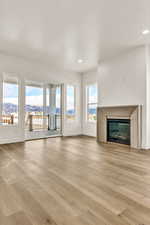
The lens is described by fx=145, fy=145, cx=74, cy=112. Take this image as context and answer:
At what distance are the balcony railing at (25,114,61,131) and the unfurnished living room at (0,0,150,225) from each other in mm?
43

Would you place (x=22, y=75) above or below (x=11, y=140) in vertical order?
above

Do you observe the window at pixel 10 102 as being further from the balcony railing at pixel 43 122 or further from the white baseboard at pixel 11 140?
the balcony railing at pixel 43 122

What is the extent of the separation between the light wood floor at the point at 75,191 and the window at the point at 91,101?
366cm

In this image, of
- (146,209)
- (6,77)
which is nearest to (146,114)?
(146,209)

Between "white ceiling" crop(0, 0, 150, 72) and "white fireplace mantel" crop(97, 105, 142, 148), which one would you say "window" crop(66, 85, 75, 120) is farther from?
"white ceiling" crop(0, 0, 150, 72)

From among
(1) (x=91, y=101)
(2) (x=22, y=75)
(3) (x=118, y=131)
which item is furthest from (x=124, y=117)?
(2) (x=22, y=75)

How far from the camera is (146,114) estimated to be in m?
4.25

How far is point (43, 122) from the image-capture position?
6305mm

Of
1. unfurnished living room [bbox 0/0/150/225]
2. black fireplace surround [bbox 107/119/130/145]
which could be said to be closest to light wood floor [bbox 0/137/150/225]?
unfurnished living room [bbox 0/0/150/225]

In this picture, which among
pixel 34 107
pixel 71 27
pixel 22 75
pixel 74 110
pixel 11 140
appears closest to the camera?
pixel 71 27

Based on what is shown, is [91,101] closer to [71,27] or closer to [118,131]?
[118,131]

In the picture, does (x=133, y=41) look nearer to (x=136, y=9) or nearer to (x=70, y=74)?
(x=136, y=9)

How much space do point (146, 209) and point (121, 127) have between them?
11.4ft

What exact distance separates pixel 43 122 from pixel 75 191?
4.59 metres
